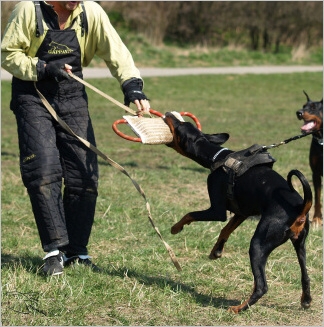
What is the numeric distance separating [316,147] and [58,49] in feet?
12.0

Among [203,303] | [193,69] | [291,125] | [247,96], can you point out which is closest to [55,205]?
[203,303]

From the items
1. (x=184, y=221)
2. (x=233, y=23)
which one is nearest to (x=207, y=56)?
(x=233, y=23)

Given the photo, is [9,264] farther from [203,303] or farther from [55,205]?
[203,303]

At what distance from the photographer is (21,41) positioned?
5215 millimetres

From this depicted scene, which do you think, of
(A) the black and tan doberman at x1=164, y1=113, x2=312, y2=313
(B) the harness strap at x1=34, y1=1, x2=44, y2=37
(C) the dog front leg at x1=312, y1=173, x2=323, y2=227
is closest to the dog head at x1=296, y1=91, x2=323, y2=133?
(C) the dog front leg at x1=312, y1=173, x2=323, y2=227

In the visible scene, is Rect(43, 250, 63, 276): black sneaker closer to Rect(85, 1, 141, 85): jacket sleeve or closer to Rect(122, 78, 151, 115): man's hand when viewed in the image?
Rect(122, 78, 151, 115): man's hand

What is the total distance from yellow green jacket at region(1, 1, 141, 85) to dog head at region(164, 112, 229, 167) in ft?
2.14

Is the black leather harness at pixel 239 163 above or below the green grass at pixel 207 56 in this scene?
above

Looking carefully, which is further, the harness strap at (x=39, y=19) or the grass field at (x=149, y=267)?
the harness strap at (x=39, y=19)

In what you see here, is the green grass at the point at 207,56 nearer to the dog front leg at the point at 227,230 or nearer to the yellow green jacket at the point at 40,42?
the yellow green jacket at the point at 40,42

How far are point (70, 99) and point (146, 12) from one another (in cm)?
2264

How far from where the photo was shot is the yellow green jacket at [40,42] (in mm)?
5199

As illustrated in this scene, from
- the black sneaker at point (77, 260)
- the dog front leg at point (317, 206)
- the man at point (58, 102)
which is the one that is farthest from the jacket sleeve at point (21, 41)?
the dog front leg at point (317, 206)

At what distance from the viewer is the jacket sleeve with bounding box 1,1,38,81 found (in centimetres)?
519
